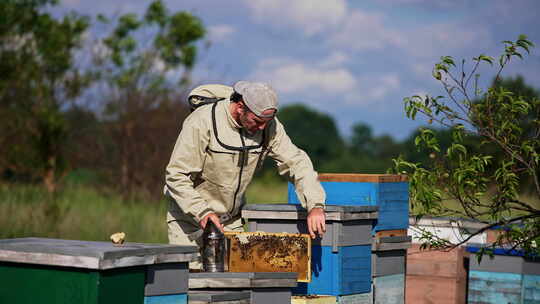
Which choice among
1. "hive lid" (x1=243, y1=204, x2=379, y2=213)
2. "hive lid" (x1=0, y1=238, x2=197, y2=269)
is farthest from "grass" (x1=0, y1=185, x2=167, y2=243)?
"hive lid" (x1=0, y1=238, x2=197, y2=269)

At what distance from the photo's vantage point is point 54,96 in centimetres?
1470

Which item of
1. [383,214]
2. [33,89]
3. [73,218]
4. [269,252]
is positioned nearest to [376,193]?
[383,214]

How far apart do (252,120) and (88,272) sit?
151cm

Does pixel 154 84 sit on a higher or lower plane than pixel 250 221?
higher

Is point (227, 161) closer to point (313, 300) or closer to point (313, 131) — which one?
point (313, 300)

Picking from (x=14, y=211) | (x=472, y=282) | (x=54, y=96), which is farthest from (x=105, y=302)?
(x=54, y=96)

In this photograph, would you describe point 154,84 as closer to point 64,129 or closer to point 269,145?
point 64,129

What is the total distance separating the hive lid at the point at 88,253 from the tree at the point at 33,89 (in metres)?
9.36

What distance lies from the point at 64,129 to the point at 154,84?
202cm

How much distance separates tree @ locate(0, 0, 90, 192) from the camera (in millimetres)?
13188

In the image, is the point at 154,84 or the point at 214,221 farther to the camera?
the point at 154,84

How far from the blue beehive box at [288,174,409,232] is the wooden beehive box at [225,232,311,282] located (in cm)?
67

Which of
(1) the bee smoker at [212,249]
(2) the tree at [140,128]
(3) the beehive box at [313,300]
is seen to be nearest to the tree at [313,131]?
(2) the tree at [140,128]

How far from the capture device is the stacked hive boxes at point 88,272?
3012 millimetres
